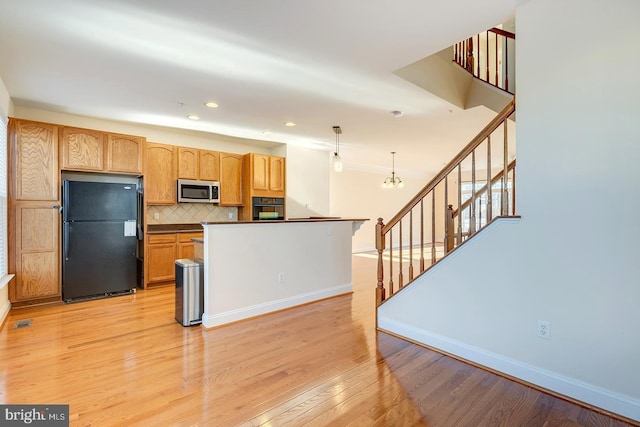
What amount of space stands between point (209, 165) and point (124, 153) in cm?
132

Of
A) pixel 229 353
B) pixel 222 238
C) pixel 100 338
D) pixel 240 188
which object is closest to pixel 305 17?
pixel 222 238

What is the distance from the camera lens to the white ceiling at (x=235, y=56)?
6.91 feet

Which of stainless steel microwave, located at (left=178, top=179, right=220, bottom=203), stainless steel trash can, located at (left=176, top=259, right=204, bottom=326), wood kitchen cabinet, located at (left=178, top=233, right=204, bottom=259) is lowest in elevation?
stainless steel trash can, located at (left=176, top=259, right=204, bottom=326)

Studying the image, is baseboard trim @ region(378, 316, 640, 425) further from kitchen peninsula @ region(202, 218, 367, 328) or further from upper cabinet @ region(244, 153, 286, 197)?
upper cabinet @ region(244, 153, 286, 197)

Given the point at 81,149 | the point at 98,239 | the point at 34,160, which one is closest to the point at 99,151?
the point at 81,149

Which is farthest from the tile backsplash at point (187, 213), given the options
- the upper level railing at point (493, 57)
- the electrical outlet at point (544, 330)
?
the electrical outlet at point (544, 330)

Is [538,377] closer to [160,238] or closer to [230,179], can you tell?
[160,238]

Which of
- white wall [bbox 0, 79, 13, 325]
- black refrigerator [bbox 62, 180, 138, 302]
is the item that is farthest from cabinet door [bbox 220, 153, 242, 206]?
white wall [bbox 0, 79, 13, 325]

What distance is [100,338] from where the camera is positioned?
115 inches

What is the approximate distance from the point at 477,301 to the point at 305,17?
249cm

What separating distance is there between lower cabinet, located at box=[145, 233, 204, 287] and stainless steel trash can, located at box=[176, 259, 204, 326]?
60.8 inches

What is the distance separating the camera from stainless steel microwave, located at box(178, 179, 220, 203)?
16.9 feet

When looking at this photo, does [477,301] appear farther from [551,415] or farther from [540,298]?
[551,415]

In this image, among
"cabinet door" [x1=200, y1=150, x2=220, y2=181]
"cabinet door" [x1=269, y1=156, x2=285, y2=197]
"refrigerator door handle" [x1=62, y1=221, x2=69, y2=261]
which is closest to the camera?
"refrigerator door handle" [x1=62, y1=221, x2=69, y2=261]
